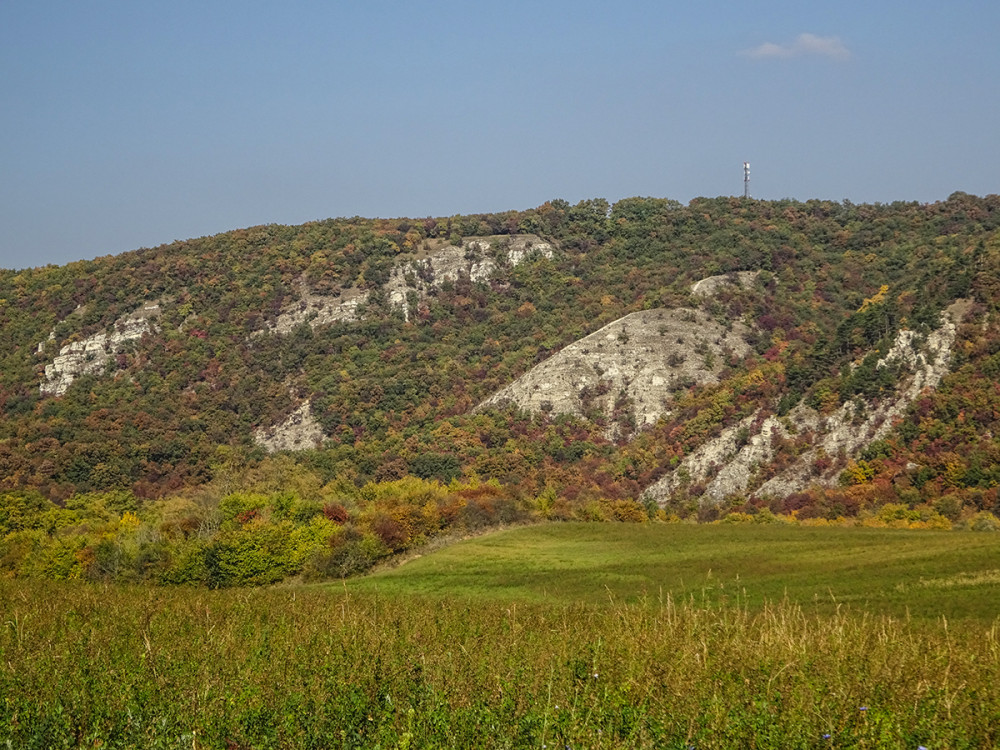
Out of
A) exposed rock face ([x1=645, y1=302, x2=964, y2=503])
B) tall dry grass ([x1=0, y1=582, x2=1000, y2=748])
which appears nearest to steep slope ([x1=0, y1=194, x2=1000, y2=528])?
exposed rock face ([x1=645, y1=302, x2=964, y2=503])

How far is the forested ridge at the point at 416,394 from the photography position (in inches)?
2982

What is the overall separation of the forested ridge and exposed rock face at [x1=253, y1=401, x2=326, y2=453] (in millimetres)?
1789

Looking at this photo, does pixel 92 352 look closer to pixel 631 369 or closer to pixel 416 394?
pixel 416 394

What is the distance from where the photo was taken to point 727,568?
42.6 metres

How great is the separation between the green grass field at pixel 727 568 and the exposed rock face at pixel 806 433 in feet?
107

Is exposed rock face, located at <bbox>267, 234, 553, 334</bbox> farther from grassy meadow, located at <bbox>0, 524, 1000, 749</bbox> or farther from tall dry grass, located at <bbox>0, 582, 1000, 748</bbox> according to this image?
tall dry grass, located at <bbox>0, 582, 1000, 748</bbox>

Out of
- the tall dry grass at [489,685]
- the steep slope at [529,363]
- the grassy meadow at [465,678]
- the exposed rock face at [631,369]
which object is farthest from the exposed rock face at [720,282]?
the tall dry grass at [489,685]

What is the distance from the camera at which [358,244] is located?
195 m

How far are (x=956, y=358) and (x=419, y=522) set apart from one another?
51069 mm

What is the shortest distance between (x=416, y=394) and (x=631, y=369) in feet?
110

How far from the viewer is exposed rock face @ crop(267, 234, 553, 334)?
177 metres

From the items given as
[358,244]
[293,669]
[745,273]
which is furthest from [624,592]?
[358,244]

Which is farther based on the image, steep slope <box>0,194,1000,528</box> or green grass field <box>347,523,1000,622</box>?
steep slope <box>0,194,1000,528</box>

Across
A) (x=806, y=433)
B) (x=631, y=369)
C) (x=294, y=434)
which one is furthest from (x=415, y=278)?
(x=806, y=433)
